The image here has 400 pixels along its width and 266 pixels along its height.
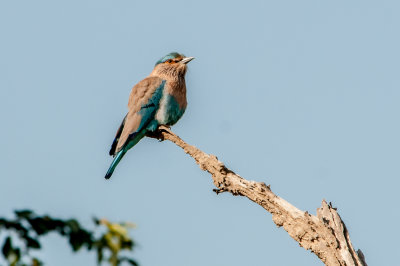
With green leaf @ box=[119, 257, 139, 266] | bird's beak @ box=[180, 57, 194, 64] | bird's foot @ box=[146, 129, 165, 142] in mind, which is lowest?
green leaf @ box=[119, 257, 139, 266]

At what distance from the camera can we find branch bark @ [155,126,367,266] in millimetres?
5332

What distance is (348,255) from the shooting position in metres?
5.27

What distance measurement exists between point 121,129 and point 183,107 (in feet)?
2.93

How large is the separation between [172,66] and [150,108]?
45.0 inches

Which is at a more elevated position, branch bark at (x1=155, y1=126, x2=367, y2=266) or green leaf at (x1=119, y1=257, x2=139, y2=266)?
branch bark at (x1=155, y1=126, x2=367, y2=266)

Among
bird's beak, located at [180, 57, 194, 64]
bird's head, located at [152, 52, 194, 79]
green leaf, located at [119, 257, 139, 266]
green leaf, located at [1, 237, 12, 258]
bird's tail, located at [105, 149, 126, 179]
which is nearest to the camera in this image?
green leaf, located at [1, 237, 12, 258]

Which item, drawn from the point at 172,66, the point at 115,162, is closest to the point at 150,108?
the point at 115,162

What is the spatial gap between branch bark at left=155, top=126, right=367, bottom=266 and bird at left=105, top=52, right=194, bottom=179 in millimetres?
2311

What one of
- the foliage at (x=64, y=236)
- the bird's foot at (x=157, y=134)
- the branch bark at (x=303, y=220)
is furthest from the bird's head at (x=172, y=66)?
the foliage at (x=64, y=236)

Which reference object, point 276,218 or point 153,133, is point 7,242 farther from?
point 153,133

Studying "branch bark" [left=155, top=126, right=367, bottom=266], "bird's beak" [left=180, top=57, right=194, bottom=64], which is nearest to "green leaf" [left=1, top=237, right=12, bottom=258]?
"branch bark" [left=155, top=126, right=367, bottom=266]

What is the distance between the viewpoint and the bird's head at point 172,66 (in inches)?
367

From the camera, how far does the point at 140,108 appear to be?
8.48 meters

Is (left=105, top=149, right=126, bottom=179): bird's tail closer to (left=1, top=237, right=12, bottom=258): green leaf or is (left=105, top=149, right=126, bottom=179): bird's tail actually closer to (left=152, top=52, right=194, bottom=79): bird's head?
(left=152, top=52, right=194, bottom=79): bird's head
